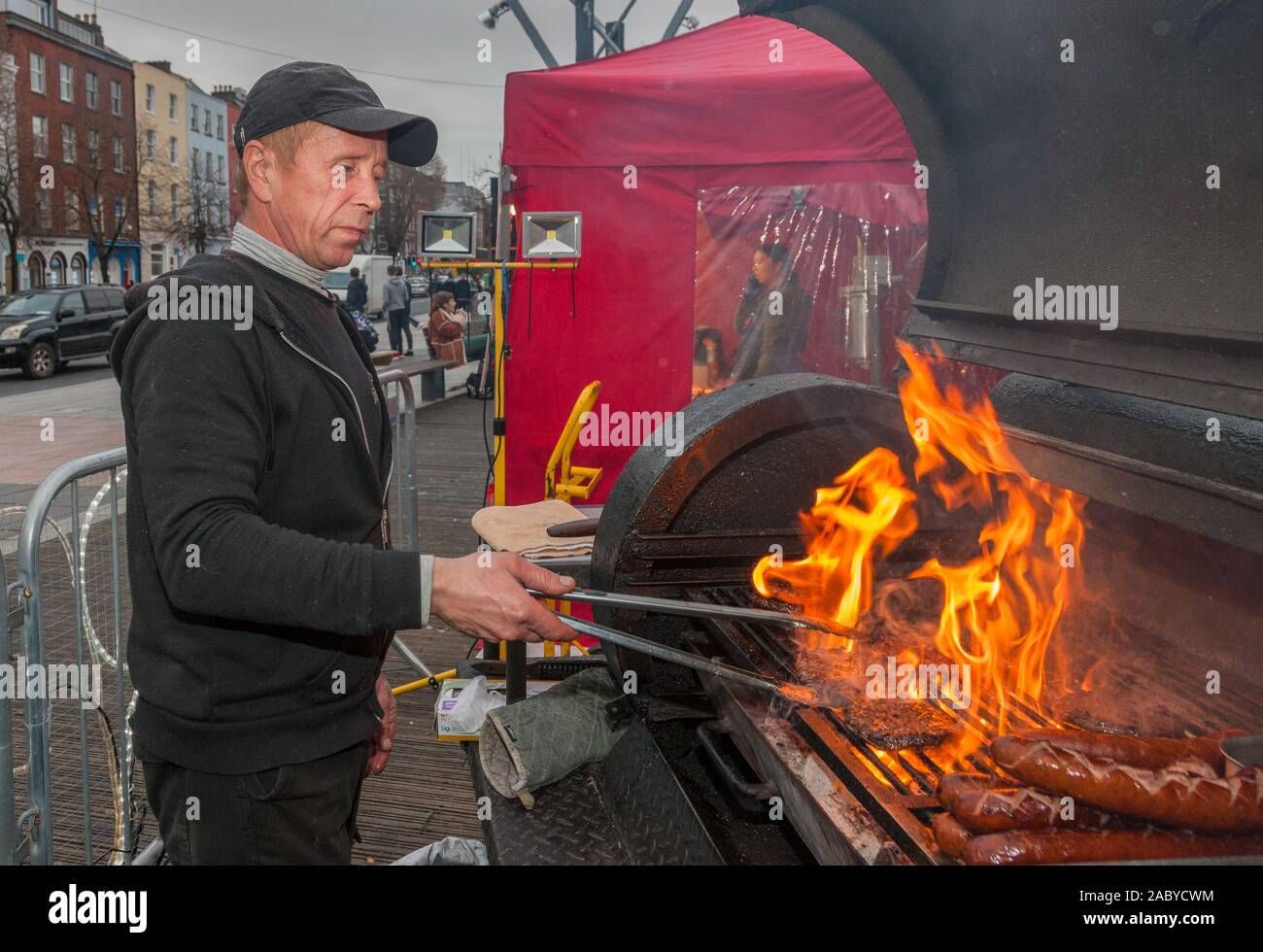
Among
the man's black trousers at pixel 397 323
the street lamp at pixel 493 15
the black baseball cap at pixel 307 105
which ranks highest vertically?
the street lamp at pixel 493 15

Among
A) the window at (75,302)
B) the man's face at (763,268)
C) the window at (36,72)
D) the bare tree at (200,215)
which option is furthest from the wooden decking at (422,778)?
the window at (36,72)

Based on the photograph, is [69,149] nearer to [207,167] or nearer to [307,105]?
[207,167]

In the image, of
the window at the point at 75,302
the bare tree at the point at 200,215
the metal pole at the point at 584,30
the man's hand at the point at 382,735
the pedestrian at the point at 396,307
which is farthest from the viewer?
the bare tree at the point at 200,215

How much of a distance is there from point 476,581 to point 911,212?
6.19m

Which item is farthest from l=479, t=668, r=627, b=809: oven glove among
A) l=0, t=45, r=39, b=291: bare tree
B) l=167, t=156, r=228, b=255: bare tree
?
l=167, t=156, r=228, b=255: bare tree

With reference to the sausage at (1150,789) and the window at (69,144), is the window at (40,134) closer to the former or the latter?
the window at (69,144)

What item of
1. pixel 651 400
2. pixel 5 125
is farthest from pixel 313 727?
pixel 5 125

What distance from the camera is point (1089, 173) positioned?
2.35m

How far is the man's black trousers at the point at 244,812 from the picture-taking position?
1994 millimetres

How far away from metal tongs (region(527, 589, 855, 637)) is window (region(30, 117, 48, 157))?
166ft

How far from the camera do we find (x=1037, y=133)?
2.50 metres

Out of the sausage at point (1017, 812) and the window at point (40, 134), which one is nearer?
the sausage at point (1017, 812)

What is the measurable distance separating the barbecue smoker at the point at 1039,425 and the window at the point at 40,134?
50354 millimetres

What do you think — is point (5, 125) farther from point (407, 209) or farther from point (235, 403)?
point (235, 403)
